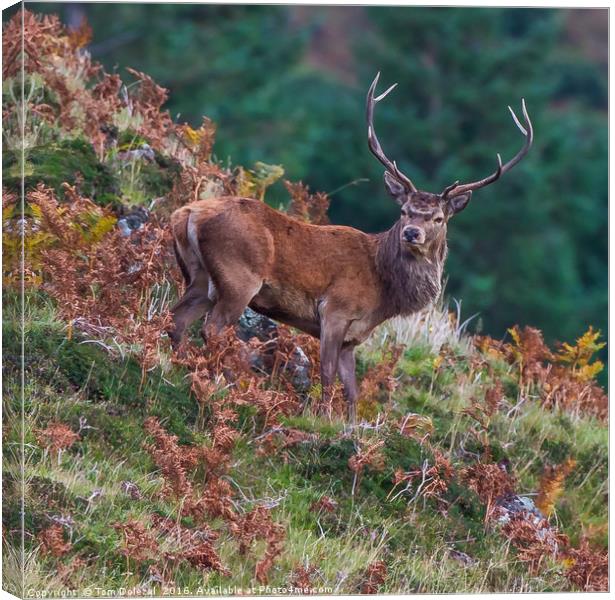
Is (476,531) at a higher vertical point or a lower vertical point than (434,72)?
lower

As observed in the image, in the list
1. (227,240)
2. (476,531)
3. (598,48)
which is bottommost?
(476,531)

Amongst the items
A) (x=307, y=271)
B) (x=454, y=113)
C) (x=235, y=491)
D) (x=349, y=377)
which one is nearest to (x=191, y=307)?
(x=307, y=271)

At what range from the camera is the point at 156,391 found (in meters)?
10.4

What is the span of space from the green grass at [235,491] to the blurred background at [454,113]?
8.41 metres

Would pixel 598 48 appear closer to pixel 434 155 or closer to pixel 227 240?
pixel 434 155

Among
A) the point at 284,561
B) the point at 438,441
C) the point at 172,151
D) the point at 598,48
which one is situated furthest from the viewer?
the point at 598,48

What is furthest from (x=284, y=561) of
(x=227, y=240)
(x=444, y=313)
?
(x=444, y=313)

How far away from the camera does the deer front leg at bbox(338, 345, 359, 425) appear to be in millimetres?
11148

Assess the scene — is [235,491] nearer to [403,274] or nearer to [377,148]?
[403,274]

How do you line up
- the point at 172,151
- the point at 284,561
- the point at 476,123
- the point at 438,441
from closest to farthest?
the point at 284,561 < the point at 438,441 < the point at 172,151 < the point at 476,123

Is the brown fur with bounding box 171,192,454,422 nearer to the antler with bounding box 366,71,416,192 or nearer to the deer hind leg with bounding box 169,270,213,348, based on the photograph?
the deer hind leg with bounding box 169,270,213,348

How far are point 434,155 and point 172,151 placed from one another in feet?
30.0

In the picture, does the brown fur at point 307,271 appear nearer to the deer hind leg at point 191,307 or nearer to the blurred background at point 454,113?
the deer hind leg at point 191,307

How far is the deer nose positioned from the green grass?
49.4 inches
